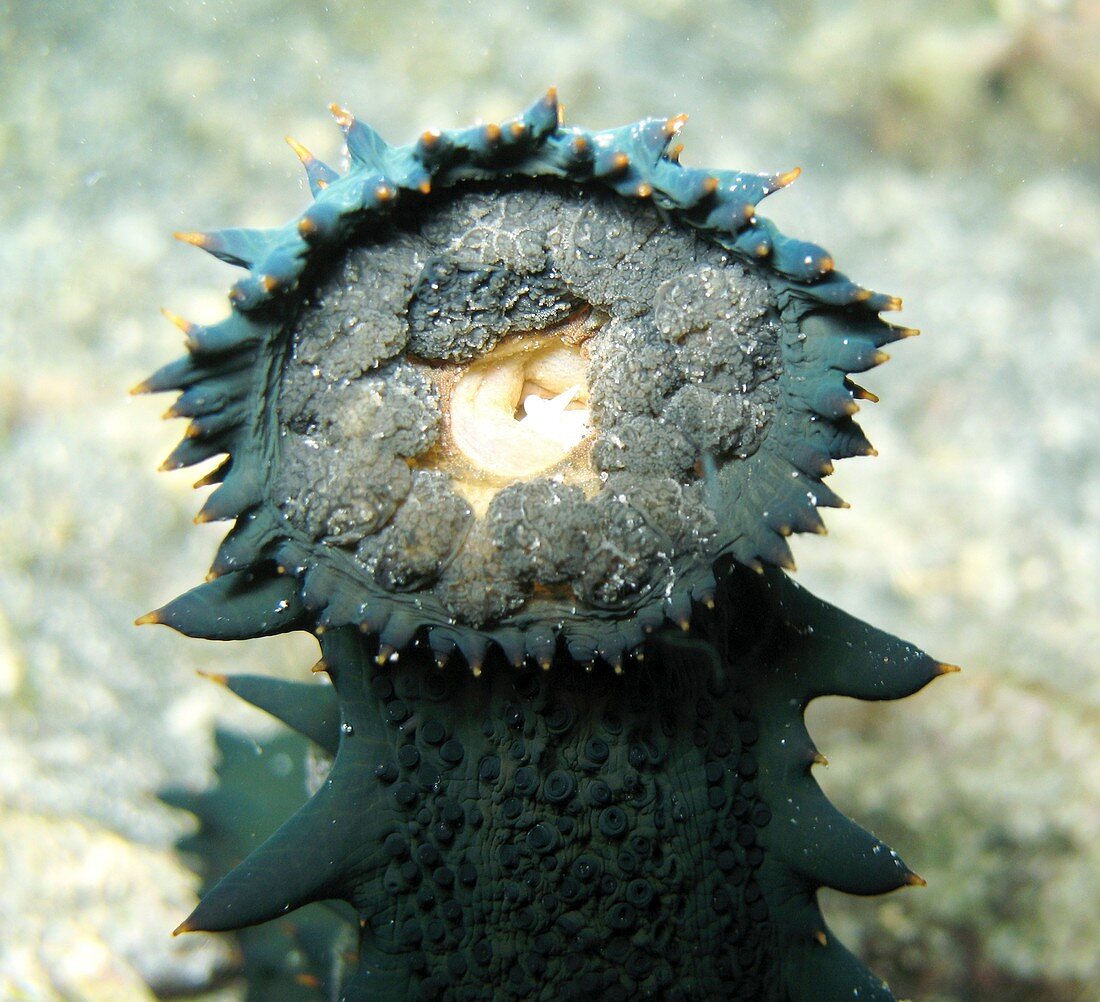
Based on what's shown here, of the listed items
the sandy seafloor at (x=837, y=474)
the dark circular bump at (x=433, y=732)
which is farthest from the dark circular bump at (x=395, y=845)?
the sandy seafloor at (x=837, y=474)

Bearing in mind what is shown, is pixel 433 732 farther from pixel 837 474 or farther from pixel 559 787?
pixel 837 474

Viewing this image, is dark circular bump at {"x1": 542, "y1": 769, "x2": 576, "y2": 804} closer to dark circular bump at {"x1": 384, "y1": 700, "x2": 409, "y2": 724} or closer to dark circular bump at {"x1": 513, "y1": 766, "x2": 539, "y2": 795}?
dark circular bump at {"x1": 513, "y1": 766, "x2": 539, "y2": 795}

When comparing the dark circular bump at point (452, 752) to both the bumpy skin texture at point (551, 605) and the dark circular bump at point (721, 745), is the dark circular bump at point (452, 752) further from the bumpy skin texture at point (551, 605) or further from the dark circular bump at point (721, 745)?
the dark circular bump at point (721, 745)

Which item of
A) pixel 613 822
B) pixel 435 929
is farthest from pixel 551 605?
pixel 435 929

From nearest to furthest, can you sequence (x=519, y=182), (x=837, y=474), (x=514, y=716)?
(x=519, y=182), (x=514, y=716), (x=837, y=474)

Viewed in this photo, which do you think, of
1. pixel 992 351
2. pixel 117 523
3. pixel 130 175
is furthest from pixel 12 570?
pixel 992 351

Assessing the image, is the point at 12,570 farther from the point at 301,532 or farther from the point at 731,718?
the point at 731,718

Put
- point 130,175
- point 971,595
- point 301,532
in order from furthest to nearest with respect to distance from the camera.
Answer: point 130,175 → point 971,595 → point 301,532
